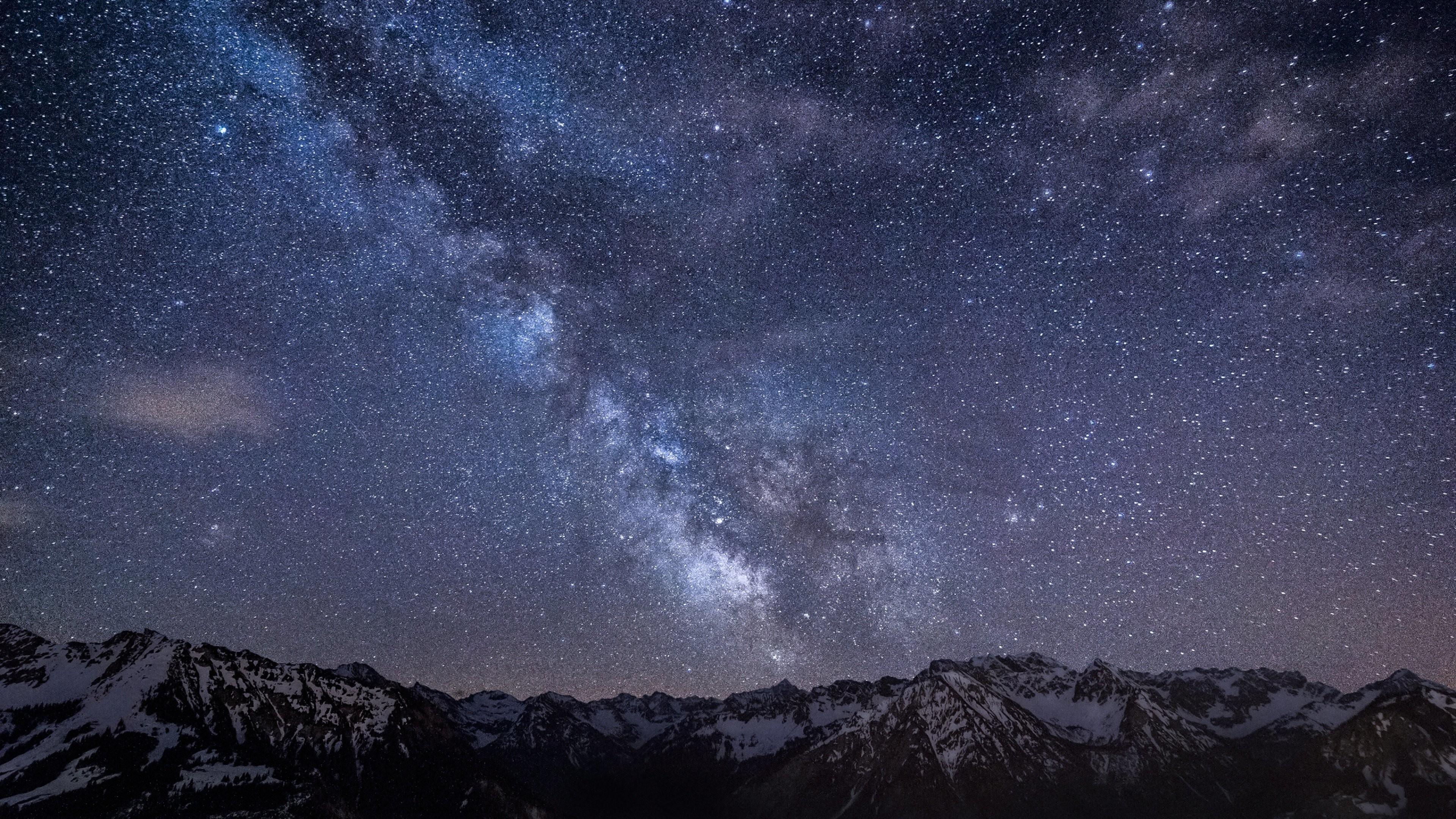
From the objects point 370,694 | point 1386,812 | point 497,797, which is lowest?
point 1386,812

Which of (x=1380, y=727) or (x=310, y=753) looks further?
(x=1380, y=727)

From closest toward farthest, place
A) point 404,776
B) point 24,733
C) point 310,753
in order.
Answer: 1. point 24,733
2. point 310,753
3. point 404,776

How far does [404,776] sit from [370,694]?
2569 centimetres

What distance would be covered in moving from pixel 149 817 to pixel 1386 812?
270332mm

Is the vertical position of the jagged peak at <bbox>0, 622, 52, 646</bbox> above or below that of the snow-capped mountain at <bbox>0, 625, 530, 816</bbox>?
above

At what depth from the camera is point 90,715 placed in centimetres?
13150

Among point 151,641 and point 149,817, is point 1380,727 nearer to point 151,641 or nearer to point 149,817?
point 149,817

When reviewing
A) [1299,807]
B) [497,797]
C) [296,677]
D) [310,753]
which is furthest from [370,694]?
[1299,807]

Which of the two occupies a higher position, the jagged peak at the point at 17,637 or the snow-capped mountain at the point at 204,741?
the jagged peak at the point at 17,637

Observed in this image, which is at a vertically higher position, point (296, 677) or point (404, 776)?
point (296, 677)

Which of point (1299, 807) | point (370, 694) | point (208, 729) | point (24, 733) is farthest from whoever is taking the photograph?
point (1299, 807)

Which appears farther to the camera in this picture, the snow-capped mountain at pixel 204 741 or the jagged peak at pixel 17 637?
the jagged peak at pixel 17 637

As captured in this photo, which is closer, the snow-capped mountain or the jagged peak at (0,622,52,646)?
the snow-capped mountain

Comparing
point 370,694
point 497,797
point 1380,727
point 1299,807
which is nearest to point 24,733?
point 370,694
